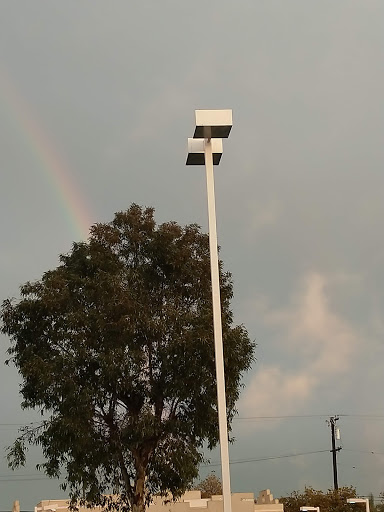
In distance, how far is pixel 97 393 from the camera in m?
22.3

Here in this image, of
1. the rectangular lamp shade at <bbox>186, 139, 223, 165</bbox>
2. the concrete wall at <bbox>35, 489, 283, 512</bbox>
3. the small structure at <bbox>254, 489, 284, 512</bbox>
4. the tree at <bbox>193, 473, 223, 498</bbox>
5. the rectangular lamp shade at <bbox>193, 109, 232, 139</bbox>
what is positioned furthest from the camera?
the tree at <bbox>193, 473, 223, 498</bbox>

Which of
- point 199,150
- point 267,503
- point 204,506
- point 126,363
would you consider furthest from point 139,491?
point 267,503

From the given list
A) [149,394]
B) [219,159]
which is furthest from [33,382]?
[219,159]

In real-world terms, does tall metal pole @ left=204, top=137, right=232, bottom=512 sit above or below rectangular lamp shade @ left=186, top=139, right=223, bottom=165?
below

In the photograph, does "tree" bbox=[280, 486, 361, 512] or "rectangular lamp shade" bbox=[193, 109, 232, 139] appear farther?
"tree" bbox=[280, 486, 361, 512]

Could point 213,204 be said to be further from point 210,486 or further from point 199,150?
point 210,486

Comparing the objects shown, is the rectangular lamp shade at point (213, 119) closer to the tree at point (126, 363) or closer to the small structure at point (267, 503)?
the tree at point (126, 363)

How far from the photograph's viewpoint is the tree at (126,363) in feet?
72.4

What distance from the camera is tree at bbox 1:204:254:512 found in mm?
22062

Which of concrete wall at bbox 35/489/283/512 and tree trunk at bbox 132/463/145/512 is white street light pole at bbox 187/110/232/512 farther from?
concrete wall at bbox 35/489/283/512

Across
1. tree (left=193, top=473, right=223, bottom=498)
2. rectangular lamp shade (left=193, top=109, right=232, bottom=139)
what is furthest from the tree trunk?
tree (left=193, top=473, right=223, bottom=498)

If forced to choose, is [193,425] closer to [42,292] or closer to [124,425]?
[124,425]

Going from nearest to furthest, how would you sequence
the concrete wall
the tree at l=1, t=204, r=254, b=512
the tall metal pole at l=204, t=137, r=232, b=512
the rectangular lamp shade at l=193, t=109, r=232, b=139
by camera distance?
the tall metal pole at l=204, t=137, r=232, b=512 → the rectangular lamp shade at l=193, t=109, r=232, b=139 → the tree at l=1, t=204, r=254, b=512 → the concrete wall

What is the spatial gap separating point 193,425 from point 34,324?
5747 mm
